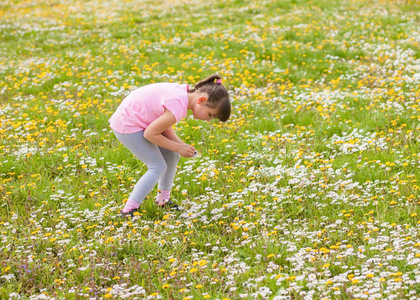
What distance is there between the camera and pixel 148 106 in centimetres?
454

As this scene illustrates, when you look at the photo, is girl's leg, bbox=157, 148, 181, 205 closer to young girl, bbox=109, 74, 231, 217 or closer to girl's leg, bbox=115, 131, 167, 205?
young girl, bbox=109, 74, 231, 217

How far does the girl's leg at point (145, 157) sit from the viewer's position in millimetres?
4652

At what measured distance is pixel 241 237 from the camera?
172 inches

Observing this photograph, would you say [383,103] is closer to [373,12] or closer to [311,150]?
[311,150]

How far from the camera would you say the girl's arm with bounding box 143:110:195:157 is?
14.3 feet

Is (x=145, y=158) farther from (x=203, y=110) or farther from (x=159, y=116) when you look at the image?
(x=203, y=110)

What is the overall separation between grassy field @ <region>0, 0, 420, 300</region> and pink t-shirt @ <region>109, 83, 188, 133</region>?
98 cm

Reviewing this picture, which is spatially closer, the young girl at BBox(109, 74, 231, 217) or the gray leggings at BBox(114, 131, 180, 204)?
the young girl at BBox(109, 74, 231, 217)

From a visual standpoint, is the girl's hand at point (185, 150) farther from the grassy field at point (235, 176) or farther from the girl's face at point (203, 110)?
the grassy field at point (235, 176)

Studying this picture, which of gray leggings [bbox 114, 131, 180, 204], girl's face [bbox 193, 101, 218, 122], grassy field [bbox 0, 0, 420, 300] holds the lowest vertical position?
grassy field [bbox 0, 0, 420, 300]

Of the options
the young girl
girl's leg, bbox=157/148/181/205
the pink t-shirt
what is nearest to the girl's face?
the young girl

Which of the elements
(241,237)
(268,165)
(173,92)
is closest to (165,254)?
(241,237)

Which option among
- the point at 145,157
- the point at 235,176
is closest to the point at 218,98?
the point at 145,157

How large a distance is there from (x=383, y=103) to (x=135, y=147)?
4.38m
